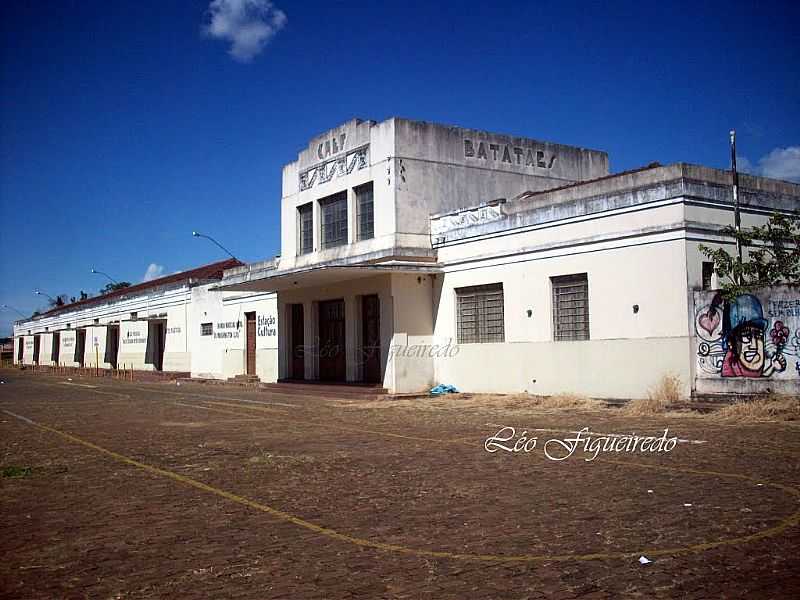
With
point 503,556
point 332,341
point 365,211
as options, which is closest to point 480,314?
point 365,211

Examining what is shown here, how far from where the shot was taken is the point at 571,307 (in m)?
19.5

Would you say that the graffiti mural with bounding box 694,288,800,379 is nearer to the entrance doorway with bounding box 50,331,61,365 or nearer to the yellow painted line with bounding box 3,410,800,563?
the yellow painted line with bounding box 3,410,800,563

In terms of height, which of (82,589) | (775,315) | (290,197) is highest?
(290,197)

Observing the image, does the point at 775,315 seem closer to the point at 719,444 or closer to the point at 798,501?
the point at 719,444

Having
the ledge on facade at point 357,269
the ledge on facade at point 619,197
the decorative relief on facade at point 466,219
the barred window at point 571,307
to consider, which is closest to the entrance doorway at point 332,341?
the ledge on facade at point 357,269

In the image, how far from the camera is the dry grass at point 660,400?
52.5 ft

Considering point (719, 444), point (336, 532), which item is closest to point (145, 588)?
point (336, 532)

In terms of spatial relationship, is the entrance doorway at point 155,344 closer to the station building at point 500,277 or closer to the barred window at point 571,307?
the station building at point 500,277

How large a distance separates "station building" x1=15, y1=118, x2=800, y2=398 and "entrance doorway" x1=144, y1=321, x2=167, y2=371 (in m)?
11.5

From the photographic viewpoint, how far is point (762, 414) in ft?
47.4

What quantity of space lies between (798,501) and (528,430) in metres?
6.64

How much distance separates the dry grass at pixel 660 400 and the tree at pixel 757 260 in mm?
2211

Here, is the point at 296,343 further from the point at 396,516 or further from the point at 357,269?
the point at 396,516

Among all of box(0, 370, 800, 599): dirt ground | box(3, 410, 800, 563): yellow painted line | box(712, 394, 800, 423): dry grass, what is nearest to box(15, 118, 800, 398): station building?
box(712, 394, 800, 423): dry grass
